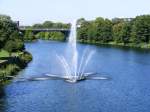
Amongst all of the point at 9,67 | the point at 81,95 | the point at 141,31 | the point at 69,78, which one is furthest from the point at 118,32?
the point at 81,95

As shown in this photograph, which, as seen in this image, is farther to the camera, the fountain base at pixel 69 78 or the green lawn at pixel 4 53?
the green lawn at pixel 4 53

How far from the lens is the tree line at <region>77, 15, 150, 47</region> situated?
116 m

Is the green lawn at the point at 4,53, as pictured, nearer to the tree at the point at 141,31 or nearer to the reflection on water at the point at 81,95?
the reflection on water at the point at 81,95

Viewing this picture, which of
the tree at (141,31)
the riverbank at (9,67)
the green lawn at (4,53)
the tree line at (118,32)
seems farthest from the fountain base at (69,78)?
the tree at (141,31)

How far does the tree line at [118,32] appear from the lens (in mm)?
116188

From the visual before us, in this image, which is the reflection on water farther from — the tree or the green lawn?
the tree

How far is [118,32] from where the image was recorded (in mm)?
125875

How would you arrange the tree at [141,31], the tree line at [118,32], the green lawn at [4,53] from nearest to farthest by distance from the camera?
the green lawn at [4,53] < the tree at [141,31] < the tree line at [118,32]

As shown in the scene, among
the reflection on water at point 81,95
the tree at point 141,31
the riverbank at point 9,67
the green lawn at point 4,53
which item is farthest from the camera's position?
the tree at point 141,31

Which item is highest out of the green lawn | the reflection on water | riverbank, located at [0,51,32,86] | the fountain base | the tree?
the tree

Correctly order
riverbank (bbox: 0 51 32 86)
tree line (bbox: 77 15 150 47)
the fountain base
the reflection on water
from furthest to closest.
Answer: tree line (bbox: 77 15 150 47) < the fountain base < riverbank (bbox: 0 51 32 86) < the reflection on water

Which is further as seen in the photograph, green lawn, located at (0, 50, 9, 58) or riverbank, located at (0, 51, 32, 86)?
green lawn, located at (0, 50, 9, 58)

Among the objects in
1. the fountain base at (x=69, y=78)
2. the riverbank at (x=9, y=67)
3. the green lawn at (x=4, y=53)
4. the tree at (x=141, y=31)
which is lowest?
the fountain base at (x=69, y=78)

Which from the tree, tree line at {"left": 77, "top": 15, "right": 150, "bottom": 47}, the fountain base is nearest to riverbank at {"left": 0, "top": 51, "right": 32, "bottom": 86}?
A: the fountain base
